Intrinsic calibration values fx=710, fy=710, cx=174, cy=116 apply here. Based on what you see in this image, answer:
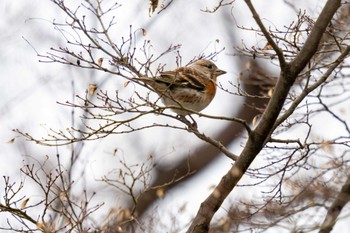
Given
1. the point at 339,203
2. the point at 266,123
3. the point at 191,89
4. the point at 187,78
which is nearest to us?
the point at 266,123

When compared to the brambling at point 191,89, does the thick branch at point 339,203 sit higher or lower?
lower

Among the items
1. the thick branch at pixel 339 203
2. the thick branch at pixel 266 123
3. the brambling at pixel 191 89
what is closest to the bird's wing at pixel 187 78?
the brambling at pixel 191 89

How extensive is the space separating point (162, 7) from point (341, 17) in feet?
9.31

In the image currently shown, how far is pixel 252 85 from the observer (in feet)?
36.8

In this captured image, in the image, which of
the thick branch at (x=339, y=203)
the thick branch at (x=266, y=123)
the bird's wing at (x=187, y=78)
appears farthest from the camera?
the bird's wing at (x=187, y=78)

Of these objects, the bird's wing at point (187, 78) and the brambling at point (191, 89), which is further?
the brambling at point (191, 89)

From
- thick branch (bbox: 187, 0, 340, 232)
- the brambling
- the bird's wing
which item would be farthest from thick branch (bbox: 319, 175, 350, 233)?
the bird's wing

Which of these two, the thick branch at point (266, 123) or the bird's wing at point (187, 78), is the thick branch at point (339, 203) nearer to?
the thick branch at point (266, 123)

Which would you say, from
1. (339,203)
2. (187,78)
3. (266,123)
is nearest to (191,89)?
(187,78)

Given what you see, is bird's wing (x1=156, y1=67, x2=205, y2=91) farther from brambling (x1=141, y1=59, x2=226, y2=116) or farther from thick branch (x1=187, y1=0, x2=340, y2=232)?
thick branch (x1=187, y1=0, x2=340, y2=232)

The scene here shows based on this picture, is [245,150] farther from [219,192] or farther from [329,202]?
[329,202]

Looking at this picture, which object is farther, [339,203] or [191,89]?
[191,89]

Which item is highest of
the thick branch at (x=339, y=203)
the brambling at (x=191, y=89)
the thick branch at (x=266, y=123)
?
the brambling at (x=191, y=89)

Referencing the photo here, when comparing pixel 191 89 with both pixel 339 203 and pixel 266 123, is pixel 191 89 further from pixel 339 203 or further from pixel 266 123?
pixel 339 203
